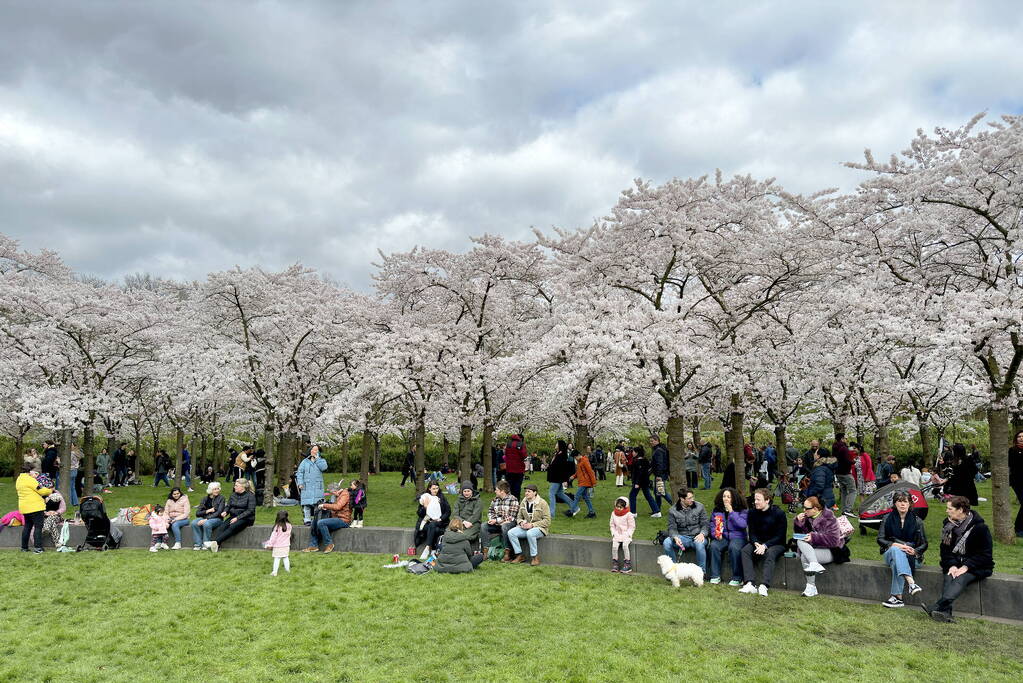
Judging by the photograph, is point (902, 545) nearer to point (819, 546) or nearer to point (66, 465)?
point (819, 546)

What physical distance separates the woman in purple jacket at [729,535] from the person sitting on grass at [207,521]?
8842 mm

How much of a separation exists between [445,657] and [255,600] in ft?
11.5

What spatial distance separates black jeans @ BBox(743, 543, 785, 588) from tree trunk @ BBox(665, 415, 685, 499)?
4503mm

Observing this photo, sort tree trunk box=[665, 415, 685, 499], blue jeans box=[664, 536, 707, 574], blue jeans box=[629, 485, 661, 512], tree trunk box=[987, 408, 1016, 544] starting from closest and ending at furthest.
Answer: blue jeans box=[664, 536, 707, 574] < tree trunk box=[987, 408, 1016, 544] < tree trunk box=[665, 415, 685, 499] < blue jeans box=[629, 485, 661, 512]

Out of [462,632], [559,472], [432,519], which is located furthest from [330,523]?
[462,632]

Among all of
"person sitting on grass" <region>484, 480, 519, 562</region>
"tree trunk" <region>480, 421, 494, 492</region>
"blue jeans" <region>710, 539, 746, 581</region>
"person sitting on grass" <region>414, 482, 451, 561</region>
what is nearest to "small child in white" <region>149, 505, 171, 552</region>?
"person sitting on grass" <region>414, 482, 451, 561</region>

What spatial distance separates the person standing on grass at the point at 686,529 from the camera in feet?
32.7

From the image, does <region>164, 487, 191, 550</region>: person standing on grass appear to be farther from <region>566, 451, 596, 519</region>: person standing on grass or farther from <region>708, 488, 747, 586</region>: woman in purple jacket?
<region>708, 488, 747, 586</region>: woman in purple jacket


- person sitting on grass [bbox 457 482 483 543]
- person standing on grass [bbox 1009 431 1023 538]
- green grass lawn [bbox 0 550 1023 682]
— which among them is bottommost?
green grass lawn [bbox 0 550 1023 682]

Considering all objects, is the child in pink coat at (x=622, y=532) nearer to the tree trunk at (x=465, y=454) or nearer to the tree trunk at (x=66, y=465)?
the tree trunk at (x=465, y=454)

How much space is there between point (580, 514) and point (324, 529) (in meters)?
6.13

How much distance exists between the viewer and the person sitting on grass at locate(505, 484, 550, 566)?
36.7 ft

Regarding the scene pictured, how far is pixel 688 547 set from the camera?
33.1ft

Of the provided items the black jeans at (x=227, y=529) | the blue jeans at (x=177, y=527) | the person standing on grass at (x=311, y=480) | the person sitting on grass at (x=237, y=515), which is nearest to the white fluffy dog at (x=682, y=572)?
the person standing on grass at (x=311, y=480)
